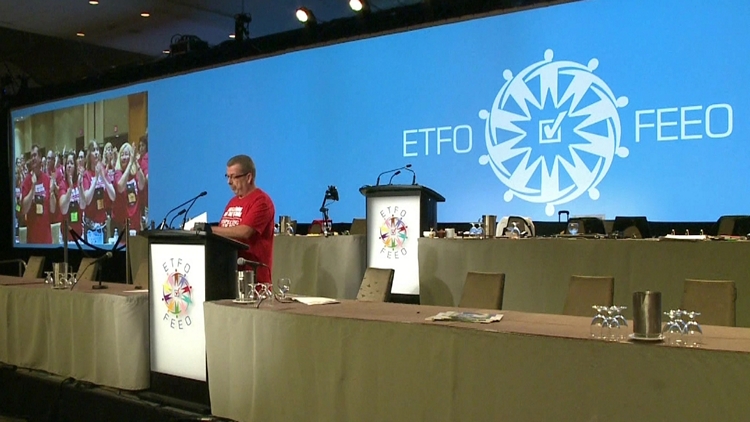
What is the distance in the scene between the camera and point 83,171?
11.0 metres

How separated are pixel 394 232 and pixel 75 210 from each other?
268 inches

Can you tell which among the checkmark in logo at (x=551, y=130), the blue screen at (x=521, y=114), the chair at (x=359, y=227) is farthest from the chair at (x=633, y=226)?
the chair at (x=359, y=227)

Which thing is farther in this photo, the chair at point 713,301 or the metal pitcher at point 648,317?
the chair at point 713,301

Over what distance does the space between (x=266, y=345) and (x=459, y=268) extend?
2.44 m

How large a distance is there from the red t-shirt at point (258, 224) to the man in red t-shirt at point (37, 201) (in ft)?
27.2

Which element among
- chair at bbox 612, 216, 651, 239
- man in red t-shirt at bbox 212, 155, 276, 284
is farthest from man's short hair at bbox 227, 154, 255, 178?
chair at bbox 612, 216, 651, 239

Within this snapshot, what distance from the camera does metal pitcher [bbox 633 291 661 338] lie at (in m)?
2.31

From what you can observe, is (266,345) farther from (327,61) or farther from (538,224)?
(327,61)

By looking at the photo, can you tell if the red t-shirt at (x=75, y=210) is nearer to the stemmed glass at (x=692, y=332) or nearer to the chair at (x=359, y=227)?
the chair at (x=359, y=227)

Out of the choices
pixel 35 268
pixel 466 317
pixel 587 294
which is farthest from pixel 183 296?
pixel 35 268

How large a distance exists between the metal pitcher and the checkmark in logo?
4.20 m

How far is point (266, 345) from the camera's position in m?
3.24

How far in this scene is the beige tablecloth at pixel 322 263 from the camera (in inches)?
250

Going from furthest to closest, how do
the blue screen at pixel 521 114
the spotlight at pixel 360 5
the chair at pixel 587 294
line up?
the spotlight at pixel 360 5
the blue screen at pixel 521 114
the chair at pixel 587 294
